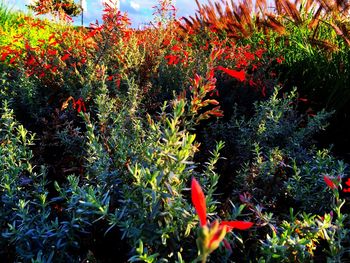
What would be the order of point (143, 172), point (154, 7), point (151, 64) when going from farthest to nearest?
1. point (154, 7)
2. point (151, 64)
3. point (143, 172)

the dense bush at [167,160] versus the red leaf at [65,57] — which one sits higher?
the red leaf at [65,57]

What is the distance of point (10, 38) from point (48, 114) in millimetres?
3276

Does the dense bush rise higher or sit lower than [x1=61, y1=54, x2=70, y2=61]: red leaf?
lower

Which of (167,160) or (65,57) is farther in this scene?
(65,57)

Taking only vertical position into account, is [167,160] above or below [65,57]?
below

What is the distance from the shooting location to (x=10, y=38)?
19.0ft

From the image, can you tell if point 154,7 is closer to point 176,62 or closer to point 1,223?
point 176,62

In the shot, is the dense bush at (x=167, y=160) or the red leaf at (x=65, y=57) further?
the red leaf at (x=65, y=57)

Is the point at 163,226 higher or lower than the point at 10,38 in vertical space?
lower

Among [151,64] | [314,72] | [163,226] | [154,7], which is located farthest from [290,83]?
[163,226]

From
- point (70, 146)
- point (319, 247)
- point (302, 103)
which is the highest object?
point (302, 103)

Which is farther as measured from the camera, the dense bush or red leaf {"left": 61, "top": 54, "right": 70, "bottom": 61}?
red leaf {"left": 61, "top": 54, "right": 70, "bottom": 61}

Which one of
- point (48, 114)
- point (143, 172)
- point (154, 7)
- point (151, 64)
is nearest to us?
point (143, 172)

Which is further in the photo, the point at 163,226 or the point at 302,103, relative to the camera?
the point at 302,103
